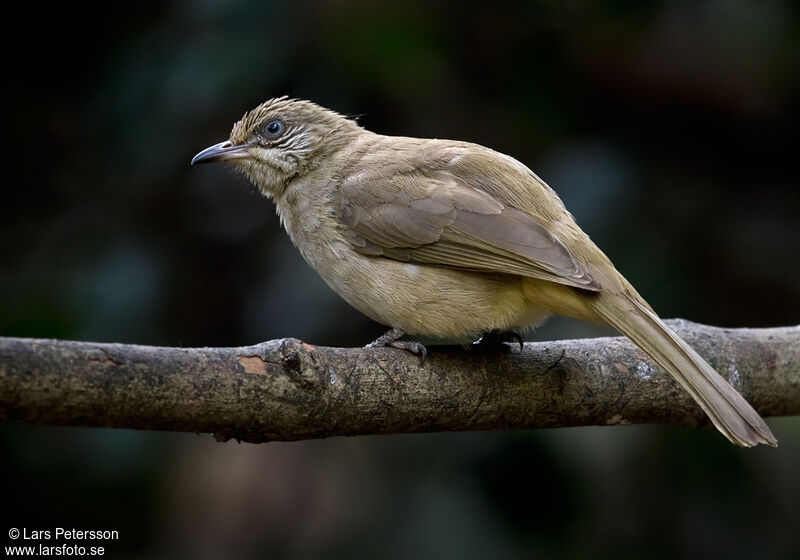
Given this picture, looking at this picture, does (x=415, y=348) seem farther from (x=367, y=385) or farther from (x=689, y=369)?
(x=689, y=369)

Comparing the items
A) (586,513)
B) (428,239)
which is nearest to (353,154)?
(428,239)

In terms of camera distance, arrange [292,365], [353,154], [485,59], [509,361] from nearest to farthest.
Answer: [292,365] < [509,361] < [353,154] < [485,59]

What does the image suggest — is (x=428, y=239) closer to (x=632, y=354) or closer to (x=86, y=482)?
(x=632, y=354)

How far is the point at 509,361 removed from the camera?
3900 mm

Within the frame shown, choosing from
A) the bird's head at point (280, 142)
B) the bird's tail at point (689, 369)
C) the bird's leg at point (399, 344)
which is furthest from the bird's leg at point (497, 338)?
the bird's head at point (280, 142)

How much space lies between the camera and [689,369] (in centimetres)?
344

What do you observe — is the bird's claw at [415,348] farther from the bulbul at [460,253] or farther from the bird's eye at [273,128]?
the bird's eye at [273,128]

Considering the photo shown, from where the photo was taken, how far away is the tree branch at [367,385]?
267 cm

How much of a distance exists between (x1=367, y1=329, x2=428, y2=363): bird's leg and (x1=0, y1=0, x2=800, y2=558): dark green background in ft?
3.87

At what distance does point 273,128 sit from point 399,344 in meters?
1.60

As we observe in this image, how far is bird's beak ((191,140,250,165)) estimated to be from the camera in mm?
4777

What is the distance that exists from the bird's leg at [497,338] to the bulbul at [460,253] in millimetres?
26

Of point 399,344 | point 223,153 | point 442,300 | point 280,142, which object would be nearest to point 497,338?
point 442,300

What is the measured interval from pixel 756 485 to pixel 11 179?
4.48m
